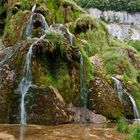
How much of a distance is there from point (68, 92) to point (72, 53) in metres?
1.67

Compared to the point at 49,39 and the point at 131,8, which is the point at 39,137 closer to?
the point at 49,39

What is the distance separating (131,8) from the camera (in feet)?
325

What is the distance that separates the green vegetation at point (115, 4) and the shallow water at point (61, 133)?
8632 centimetres

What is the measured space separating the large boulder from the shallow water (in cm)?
183

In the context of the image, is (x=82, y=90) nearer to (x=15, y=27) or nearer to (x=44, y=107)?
(x=44, y=107)

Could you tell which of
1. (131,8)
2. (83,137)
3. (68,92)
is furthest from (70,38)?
(131,8)

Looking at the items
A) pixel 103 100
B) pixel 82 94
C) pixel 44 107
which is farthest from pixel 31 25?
pixel 44 107

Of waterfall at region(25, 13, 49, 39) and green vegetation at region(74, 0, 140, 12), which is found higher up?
green vegetation at region(74, 0, 140, 12)

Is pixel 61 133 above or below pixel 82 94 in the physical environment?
below

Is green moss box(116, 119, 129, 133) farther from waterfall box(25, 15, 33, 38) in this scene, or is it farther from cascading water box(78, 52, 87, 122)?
waterfall box(25, 15, 33, 38)

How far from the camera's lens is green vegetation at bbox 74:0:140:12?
3887 inches

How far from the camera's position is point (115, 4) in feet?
328

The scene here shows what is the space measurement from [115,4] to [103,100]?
8574 centimetres

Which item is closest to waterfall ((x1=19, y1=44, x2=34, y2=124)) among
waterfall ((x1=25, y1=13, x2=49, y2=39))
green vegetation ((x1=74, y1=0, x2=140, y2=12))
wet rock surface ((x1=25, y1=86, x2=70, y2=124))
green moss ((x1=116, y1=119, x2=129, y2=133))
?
wet rock surface ((x1=25, y1=86, x2=70, y2=124))
